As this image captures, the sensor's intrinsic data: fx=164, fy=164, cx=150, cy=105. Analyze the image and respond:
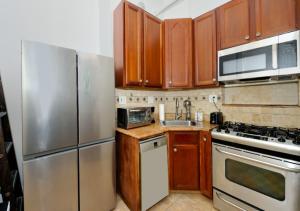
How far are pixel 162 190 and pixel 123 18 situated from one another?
2.08m

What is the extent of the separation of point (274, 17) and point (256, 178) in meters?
1.56

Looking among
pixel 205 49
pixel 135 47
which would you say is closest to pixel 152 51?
pixel 135 47

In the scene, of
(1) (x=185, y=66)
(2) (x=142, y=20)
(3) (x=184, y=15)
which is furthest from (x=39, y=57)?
(3) (x=184, y=15)

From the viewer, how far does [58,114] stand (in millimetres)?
1368

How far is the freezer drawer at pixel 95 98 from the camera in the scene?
1.52 m

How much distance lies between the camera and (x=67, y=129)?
1.42 metres

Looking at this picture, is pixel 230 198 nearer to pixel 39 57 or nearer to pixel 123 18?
pixel 39 57

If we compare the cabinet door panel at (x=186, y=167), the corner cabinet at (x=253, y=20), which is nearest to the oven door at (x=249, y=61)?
the corner cabinet at (x=253, y=20)

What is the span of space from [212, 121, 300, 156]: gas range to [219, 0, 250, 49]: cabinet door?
3.30 feet

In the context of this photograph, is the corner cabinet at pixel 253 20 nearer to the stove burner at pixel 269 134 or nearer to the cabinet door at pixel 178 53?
the cabinet door at pixel 178 53

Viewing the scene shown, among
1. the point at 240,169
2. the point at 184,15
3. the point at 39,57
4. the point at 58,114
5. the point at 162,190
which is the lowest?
the point at 162,190

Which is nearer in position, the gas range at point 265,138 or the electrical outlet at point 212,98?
the gas range at point 265,138

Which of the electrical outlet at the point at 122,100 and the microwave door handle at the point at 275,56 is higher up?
the microwave door handle at the point at 275,56

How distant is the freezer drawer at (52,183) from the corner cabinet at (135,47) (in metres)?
1.08
